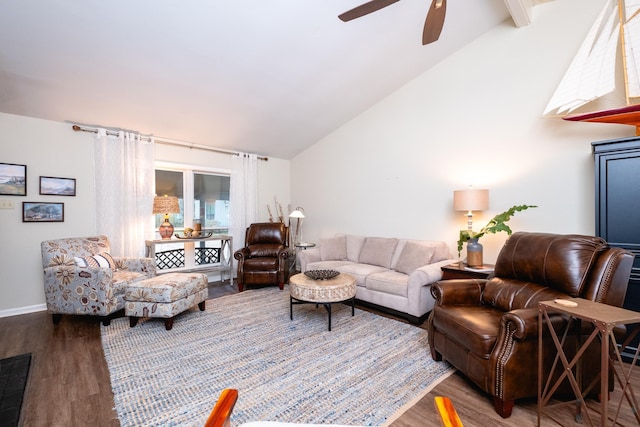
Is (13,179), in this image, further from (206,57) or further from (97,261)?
(206,57)

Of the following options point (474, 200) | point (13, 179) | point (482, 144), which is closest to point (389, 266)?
point (474, 200)

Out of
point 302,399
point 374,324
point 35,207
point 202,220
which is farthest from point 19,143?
point 374,324

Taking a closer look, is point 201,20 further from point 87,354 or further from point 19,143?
point 87,354

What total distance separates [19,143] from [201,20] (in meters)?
2.73

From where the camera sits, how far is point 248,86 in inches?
136

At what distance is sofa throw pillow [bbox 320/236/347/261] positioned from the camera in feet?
14.3

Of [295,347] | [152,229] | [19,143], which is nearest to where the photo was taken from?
[295,347]

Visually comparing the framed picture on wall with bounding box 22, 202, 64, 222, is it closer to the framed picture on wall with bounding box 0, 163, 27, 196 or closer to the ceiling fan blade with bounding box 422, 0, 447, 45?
the framed picture on wall with bounding box 0, 163, 27, 196

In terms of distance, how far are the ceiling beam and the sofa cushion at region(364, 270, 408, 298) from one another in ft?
9.44

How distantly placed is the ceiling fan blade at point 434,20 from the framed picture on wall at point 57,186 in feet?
14.1

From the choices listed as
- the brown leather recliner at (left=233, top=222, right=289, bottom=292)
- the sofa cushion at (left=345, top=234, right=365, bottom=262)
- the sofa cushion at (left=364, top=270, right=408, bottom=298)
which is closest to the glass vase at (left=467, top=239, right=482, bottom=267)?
the sofa cushion at (left=364, top=270, right=408, bottom=298)

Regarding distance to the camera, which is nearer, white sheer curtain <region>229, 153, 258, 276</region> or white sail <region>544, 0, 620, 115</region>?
white sail <region>544, 0, 620, 115</region>

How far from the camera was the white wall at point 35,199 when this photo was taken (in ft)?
10.5

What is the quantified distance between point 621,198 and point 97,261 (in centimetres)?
492
